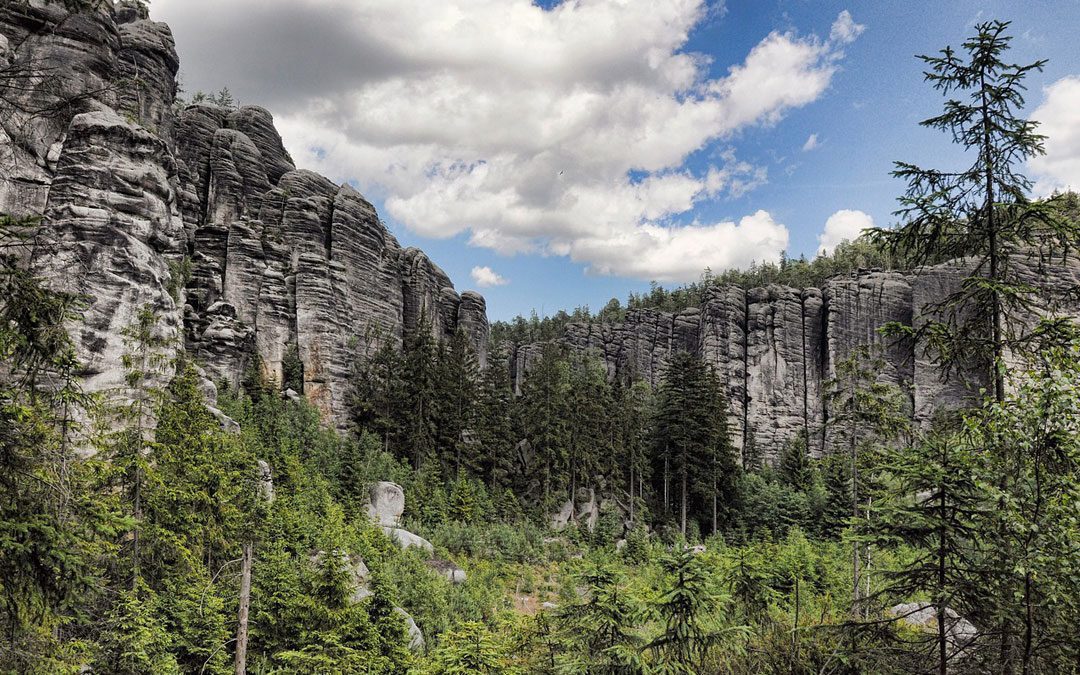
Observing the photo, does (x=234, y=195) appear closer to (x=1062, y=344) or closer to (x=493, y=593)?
(x=493, y=593)

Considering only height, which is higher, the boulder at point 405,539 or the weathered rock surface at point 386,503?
the weathered rock surface at point 386,503

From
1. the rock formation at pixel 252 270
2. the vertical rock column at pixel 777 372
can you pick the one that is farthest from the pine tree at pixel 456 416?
the vertical rock column at pixel 777 372

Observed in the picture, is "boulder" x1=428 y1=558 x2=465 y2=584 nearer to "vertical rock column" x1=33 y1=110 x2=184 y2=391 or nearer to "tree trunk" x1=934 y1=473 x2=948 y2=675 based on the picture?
"vertical rock column" x1=33 y1=110 x2=184 y2=391

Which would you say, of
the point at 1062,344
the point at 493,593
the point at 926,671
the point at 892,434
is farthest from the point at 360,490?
the point at 1062,344

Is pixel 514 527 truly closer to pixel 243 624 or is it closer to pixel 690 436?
pixel 690 436

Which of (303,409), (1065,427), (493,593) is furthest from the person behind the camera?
(303,409)

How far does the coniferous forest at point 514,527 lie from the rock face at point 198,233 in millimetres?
2006

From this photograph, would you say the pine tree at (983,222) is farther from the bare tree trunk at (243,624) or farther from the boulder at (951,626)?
the bare tree trunk at (243,624)

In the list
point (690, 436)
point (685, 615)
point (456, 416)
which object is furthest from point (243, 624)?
point (690, 436)

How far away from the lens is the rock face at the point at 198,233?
793 inches

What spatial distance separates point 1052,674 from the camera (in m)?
5.68

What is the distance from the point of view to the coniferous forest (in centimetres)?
542

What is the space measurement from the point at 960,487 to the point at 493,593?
21.5m

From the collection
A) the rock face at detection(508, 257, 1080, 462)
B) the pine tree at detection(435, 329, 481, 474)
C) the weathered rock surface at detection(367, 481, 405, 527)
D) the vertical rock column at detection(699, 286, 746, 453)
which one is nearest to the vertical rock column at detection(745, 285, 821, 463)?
the rock face at detection(508, 257, 1080, 462)
